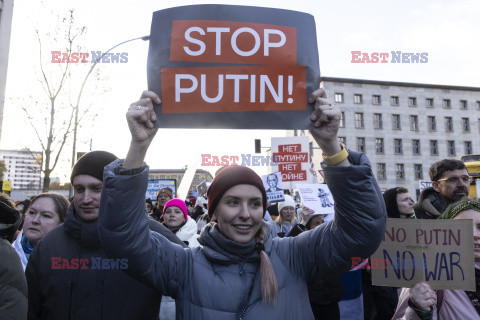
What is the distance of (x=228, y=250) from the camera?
186 cm

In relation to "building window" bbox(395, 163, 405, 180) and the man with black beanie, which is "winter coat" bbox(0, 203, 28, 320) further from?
"building window" bbox(395, 163, 405, 180)

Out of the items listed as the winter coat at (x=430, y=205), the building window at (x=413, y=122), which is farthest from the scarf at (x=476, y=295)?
the building window at (x=413, y=122)

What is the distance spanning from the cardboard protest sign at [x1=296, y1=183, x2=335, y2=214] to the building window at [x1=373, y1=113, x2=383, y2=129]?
4216 cm

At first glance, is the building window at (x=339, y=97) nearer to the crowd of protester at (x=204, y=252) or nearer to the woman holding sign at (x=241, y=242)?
the crowd of protester at (x=204, y=252)

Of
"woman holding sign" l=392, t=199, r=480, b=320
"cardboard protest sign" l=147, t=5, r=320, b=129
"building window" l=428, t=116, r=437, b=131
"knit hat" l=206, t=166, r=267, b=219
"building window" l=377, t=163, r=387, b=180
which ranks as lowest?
"woman holding sign" l=392, t=199, r=480, b=320

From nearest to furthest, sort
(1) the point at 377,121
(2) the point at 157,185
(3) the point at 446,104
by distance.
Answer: (2) the point at 157,185 < (1) the point at 377,121 < (3) the point at 446,104

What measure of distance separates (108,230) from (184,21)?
115cm

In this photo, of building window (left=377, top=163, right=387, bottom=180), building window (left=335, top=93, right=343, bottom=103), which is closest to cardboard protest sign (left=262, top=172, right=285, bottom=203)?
building window (left=335, top=93, right=343, bottom=103)

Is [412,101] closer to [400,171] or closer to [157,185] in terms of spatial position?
[400,171]

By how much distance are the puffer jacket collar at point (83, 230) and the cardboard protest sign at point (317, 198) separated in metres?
4.05

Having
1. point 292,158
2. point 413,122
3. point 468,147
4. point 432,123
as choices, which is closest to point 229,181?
point 292,158

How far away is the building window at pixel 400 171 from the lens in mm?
44822

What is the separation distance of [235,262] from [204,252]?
0.17 meters

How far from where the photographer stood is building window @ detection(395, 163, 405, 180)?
4482cm
